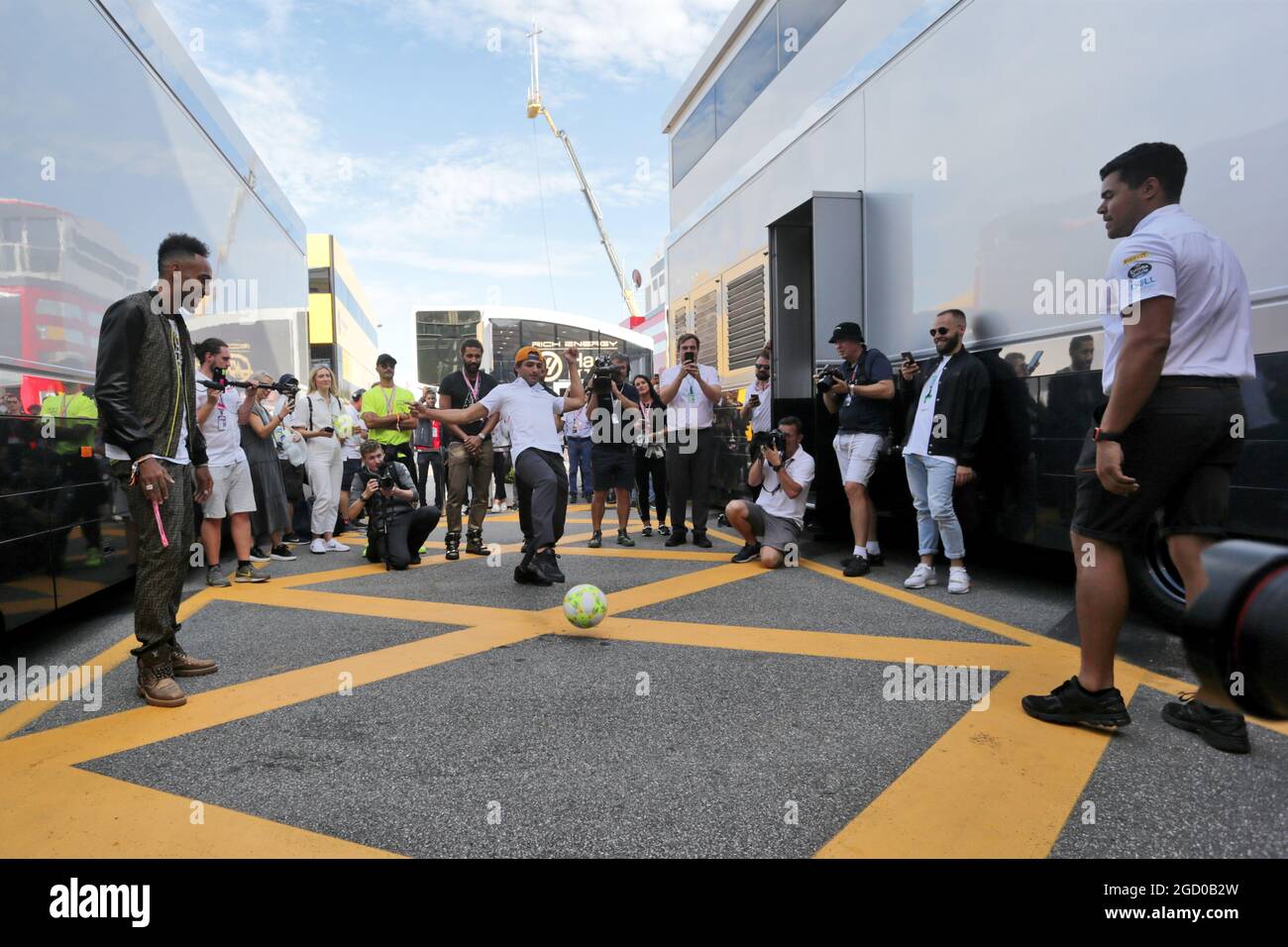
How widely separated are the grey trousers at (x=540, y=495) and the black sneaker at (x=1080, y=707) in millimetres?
3308

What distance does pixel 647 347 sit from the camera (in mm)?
19500

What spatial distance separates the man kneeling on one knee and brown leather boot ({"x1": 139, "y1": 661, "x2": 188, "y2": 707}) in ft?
13.1

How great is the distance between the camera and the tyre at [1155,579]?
3.61 m

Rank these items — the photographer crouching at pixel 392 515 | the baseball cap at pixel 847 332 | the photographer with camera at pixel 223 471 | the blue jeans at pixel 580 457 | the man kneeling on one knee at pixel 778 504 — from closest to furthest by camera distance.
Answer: the photographer with camera at pixel 223 471, the baseball cap at pixel 847 332, the man kneeling on one knee at pixel 778 504, the photographer crouching at pixel 392 515, the blue jeans at pixel 580 457

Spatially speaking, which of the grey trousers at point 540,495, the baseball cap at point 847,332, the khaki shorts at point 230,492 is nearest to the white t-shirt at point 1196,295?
the baseball cap at point 847,332

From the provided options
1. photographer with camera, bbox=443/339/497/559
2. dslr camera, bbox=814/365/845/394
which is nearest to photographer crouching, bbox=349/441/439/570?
photographer with camera, bbox=443/339/497/559

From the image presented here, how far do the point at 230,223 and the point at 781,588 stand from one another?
5.42 meters

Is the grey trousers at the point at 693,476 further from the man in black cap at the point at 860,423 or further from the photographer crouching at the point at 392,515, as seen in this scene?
the photographer crouching at the point at 392,515

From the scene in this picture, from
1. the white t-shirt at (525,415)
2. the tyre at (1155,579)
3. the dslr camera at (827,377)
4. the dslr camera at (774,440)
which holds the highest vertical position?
the dslr camera at (827,377)

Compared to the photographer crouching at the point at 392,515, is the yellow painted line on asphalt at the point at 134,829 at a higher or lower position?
lower

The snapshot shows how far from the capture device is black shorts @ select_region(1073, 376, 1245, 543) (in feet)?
8.00

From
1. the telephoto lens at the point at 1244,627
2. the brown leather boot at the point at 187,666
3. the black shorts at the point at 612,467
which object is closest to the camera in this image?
the telephoto lens at the point at 1244,627

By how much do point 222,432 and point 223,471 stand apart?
0.32 m
